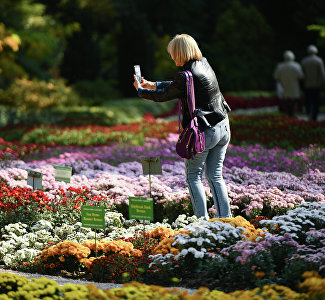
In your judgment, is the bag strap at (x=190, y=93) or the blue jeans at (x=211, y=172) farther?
the blue jeans at (x=211, y=172)

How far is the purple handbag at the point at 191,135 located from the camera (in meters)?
5.70

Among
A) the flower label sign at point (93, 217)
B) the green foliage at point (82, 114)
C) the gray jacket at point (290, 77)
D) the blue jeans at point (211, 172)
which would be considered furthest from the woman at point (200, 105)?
the green foliage at point (82, 114)

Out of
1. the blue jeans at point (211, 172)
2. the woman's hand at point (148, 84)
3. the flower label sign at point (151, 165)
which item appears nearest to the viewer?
the blue jeans at point (211, 172)

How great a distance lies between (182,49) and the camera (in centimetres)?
568

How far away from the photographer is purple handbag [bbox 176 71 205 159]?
18.7 ft

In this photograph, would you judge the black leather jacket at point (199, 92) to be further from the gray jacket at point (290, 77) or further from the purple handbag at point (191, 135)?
the gray jacket at point (290, 77)

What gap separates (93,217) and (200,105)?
1.45m

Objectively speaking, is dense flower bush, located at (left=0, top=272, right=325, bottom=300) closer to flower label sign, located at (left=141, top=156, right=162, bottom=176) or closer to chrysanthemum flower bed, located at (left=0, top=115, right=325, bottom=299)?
chrysanthemum flower bed, located at (left=0, top=115, right=325, bottom=299)

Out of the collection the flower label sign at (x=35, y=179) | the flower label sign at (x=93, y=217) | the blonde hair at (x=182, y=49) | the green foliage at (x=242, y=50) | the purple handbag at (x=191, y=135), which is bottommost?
the flower label sign at (x=93, y=217)

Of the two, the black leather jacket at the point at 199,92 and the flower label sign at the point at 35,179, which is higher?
the black leather jacket at the point at 199,92

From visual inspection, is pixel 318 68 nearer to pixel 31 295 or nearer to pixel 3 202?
pixel 3 202

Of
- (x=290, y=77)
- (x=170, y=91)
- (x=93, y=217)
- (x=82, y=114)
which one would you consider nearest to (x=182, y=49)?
(x=170, y=91)

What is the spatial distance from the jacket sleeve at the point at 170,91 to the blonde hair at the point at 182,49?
17 cm

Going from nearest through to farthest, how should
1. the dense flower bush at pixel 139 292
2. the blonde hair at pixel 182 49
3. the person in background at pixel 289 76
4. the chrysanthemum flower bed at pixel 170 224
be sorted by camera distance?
1. the dense flower bush at pixel 139 292
2. the chrysanthemum flower bed at pixel 170 224
3. the blonde hair at pixel 182 49
4. the person in background at pixel 289 76
